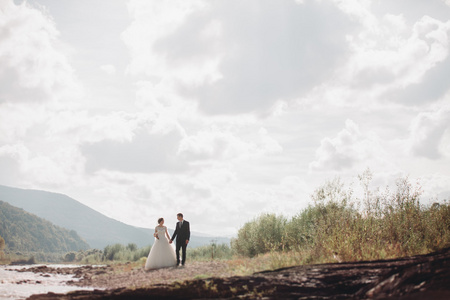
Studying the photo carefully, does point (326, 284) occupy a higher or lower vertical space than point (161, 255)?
lower

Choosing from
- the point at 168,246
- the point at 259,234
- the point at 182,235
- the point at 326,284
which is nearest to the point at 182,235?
the point at 182,235

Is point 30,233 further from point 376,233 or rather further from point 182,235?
point 376,233

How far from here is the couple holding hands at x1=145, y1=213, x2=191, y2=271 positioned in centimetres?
1698

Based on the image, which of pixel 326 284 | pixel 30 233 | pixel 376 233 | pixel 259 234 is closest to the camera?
pixel 326 284

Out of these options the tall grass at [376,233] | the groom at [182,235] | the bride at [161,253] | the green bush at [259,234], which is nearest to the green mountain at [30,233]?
the green bush at [259,234]

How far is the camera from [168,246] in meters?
17.3

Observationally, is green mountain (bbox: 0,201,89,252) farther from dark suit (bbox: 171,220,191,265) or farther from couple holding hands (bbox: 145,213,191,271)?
dark suit (bbox: 171,220,191,265)

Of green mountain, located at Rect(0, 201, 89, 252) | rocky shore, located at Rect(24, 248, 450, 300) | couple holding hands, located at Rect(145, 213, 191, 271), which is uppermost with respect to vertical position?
green mountain, located at Rect(0, 201, 89, 252)

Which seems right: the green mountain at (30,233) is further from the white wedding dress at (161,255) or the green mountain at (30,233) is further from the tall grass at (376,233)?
the tall grass at (376,233)

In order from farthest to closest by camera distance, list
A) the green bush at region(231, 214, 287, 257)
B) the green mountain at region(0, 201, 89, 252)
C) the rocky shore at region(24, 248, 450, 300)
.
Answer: the green mountain at region(0, 201, 89, 252), the green bush at region(231, 214, 287, 257), the rocky shore at region(24, 248, 450, 300)

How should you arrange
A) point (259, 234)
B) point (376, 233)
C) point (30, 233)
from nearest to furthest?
point (376, 233)
point (259, 234)
point (30, 233)

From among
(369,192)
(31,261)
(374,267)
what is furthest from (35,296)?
(31,261)

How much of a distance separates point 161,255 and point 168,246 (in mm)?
489

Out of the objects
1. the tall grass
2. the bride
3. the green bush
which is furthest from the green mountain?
the tall grass
